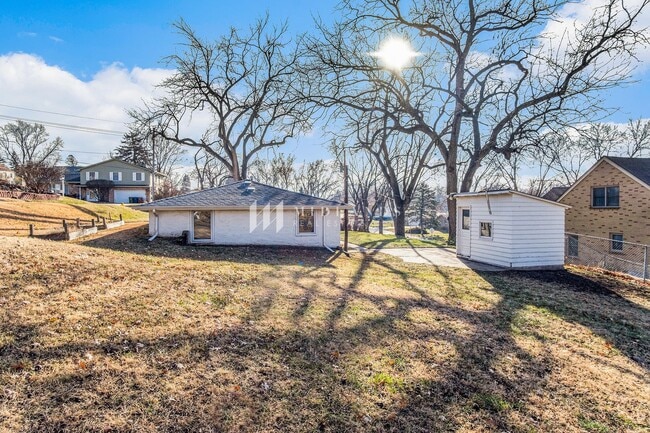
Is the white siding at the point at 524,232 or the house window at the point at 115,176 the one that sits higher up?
the house window at the point at 115,176

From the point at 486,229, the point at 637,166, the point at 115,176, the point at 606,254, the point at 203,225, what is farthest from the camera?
the point at 115,176

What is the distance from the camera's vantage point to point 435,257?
13633mm

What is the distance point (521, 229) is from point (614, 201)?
12.2 m

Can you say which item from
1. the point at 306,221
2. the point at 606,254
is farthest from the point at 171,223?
the point at 606,254

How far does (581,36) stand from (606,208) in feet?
32.6

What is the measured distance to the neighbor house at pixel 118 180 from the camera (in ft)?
139

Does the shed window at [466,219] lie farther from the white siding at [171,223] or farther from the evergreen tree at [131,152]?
the evergreen tree at [131,152]

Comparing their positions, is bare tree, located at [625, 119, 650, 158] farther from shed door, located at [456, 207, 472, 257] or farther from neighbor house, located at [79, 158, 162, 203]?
neighbor house, located at [79, 158, 162, 203]

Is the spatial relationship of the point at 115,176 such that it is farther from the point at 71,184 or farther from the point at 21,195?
the point at 21,195

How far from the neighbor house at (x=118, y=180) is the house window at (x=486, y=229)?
133ft

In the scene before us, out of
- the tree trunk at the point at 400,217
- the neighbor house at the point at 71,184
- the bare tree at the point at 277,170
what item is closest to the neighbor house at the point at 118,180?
the neighbor house at the point at 71,184

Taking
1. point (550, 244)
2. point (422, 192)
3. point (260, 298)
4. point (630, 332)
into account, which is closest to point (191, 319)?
point (260, 298)

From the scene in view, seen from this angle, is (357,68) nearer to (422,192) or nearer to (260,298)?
(260,298)

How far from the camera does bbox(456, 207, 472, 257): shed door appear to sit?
42.6 feet
